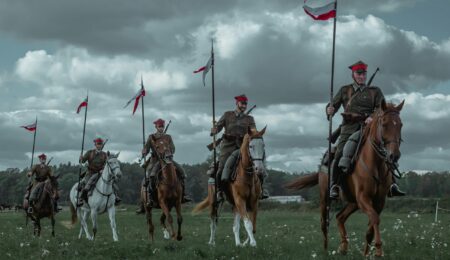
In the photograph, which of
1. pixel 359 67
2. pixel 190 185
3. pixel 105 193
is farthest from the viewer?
pixel 190 185

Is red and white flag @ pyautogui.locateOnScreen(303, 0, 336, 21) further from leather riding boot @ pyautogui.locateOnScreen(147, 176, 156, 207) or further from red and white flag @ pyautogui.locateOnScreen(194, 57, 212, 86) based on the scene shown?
leather riding boot @ pyautogui.locateOnScreen(147, 176, 156, 207)

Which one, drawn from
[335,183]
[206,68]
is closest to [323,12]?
[335,183]

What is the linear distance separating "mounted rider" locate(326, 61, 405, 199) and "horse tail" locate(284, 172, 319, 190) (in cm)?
221

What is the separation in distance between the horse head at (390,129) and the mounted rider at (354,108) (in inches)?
66.8

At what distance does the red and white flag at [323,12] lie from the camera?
1608 cm

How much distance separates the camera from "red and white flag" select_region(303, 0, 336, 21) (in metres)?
16.1

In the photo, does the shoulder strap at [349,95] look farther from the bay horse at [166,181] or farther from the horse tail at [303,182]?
the bay horse at [166,181]

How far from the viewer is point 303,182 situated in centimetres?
1739

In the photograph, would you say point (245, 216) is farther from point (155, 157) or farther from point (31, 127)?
point (31, 127)

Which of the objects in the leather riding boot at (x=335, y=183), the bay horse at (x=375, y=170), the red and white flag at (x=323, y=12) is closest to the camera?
the bay horse at (x=375, y=170)

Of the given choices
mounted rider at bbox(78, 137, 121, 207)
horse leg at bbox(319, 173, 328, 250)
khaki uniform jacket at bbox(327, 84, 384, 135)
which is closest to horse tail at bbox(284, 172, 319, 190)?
horse leg at bbox(319, 173, 328, 250)

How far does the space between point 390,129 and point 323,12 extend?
478cm

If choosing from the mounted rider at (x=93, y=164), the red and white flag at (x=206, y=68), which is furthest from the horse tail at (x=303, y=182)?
the mounted rider at (x=93, y=164)

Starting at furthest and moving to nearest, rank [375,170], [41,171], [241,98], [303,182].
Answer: [41,171] < [241,98] < [303,182] < [375,170]
